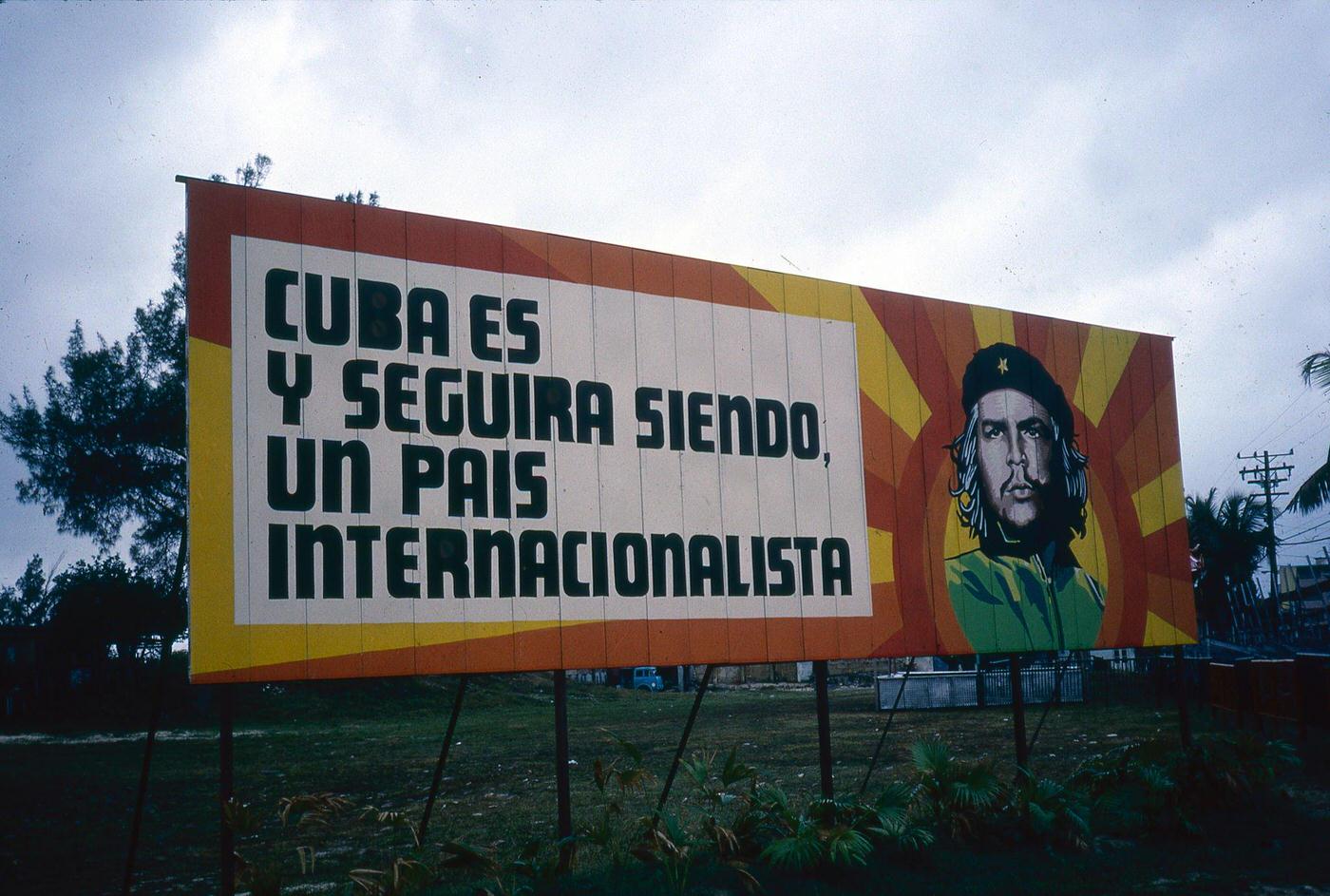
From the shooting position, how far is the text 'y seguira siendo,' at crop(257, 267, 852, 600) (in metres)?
7.93

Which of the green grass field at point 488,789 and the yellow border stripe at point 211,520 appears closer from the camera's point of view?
the yellow border stripe at point 211,520

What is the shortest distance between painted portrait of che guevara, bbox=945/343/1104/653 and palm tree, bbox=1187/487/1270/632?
4439cm

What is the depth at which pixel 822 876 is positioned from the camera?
8.49 meters

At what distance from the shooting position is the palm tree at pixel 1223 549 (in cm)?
5191

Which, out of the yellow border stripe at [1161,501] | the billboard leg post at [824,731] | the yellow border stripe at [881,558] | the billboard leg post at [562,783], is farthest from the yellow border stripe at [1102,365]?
the billboard leg post at [562,783]

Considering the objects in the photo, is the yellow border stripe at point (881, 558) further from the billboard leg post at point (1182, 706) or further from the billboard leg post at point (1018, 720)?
the billboard leg post at point (1182, 706)

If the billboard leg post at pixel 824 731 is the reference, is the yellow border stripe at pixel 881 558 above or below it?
A: above

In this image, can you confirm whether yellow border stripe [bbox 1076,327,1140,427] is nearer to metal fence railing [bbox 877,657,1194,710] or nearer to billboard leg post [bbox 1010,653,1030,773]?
billboard leg post [bbox 1010,653,1030,773]

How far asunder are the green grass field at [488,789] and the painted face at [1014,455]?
3634 millimetres

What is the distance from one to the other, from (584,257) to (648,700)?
1313 inches

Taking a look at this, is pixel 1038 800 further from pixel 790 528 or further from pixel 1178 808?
pixel 790 528

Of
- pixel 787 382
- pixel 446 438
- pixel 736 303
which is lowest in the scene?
pixel 446 438

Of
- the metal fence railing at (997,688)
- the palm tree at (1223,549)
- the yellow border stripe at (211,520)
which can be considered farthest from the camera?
the palm tree at (1223,549)

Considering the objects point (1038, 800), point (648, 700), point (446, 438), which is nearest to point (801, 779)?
point (1038, 800)
